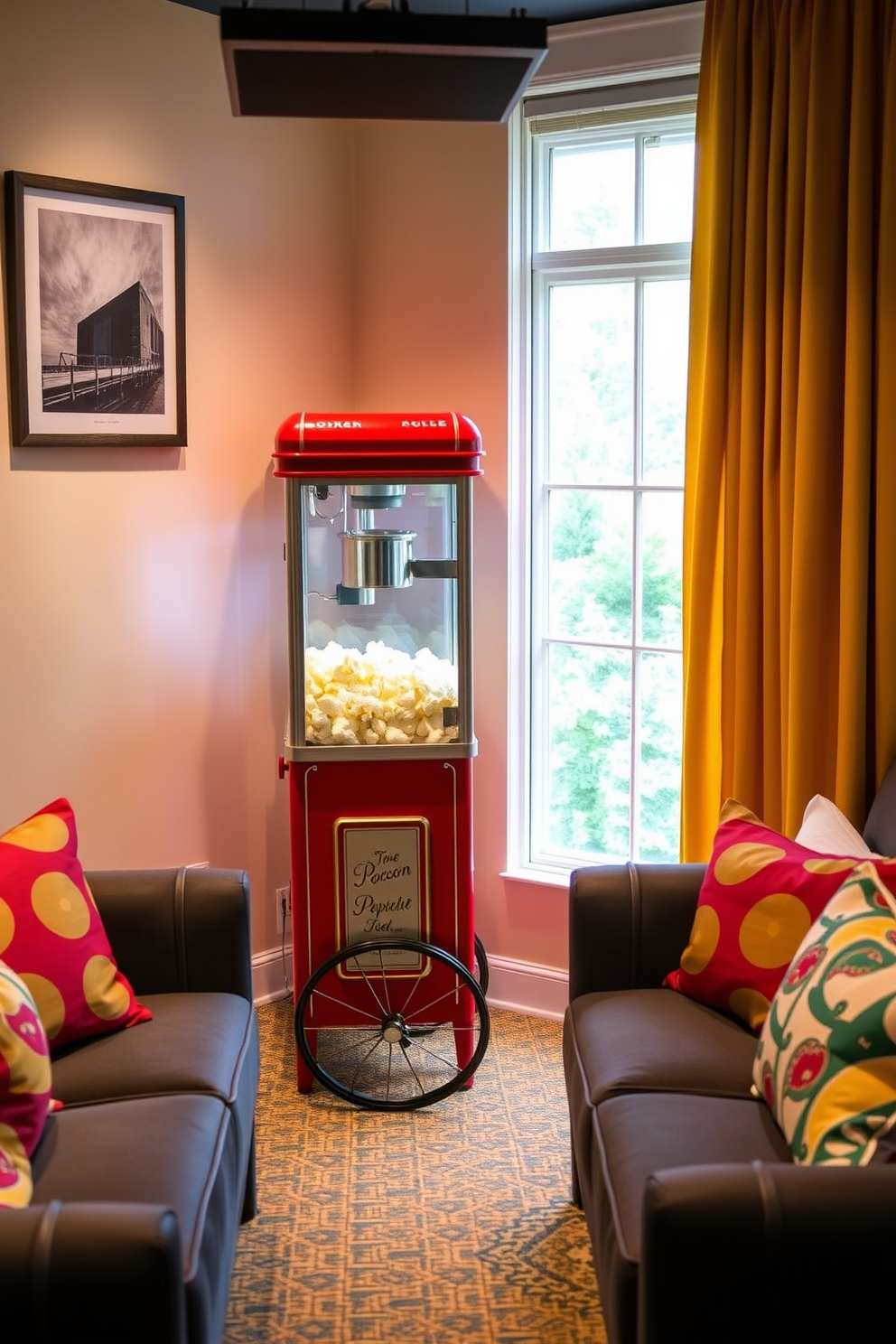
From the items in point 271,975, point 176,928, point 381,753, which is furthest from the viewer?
point 271,975

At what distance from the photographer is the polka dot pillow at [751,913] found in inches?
93.0

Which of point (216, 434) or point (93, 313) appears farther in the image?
point (216, 434)

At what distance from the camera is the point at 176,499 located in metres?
3.53

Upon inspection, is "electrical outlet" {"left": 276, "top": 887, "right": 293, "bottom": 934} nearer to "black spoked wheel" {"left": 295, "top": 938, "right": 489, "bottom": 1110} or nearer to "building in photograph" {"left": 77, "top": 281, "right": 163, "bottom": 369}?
"black spoked wheel" {"left": 295, "top": 938, "right": 489, "bottom": 1110}

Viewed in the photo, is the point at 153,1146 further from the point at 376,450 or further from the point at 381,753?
the point at 376,450

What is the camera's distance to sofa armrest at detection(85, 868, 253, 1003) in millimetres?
2621

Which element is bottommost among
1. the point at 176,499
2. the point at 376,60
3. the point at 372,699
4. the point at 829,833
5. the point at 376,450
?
the point at 829,833

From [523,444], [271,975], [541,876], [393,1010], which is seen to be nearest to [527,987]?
[541,876]

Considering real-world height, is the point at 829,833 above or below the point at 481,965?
above

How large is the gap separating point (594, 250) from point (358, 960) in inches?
76.9

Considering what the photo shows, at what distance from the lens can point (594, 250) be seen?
355cm

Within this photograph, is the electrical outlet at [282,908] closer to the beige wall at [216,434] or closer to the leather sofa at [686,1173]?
the beige wall at [216,434]

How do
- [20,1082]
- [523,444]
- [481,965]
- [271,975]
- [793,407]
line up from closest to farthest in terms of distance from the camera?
1. [20,1082]
2. [793,407]
3. [481,965]
4. [523,444]
5. [271,975]

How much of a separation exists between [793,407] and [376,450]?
0.96m
